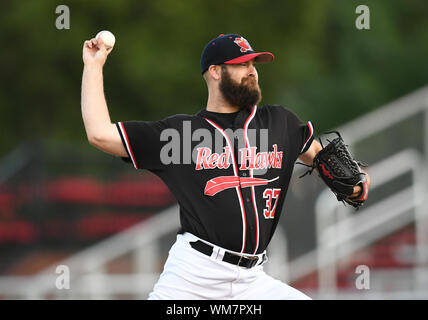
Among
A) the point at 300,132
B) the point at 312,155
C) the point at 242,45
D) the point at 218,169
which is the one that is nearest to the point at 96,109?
the point at 218,169

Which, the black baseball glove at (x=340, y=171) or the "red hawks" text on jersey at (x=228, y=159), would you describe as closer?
the "red hawks" text on jersey at (x=228, y=159)

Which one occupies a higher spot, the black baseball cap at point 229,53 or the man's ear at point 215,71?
the black baseball cap at point 229,53

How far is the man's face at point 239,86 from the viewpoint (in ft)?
15.6

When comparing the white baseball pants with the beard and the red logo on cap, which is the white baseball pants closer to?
the beard

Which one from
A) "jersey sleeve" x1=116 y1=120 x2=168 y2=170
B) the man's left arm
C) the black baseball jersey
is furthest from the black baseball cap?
A: the man's left arm

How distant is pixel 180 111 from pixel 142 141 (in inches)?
442

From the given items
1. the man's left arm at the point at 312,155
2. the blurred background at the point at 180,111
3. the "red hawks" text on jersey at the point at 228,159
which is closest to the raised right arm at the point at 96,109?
the "red hawks" text on jersey at the point at 228,159

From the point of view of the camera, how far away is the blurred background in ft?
28.8

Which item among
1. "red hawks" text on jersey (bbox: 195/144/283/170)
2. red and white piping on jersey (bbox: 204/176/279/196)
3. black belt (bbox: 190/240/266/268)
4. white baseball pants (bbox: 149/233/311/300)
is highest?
"red hawks" text on jersey (bbox: 195/144/283/170)

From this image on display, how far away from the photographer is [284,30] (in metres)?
15.4

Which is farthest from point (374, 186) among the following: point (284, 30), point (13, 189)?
point (284, 30)

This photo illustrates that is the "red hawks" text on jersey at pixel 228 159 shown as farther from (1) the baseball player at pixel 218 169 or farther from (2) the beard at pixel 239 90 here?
(2) the beard at pixel 239 90

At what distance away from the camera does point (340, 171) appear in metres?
4.98

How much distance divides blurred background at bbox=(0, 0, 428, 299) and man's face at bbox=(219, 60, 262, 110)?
293cm
